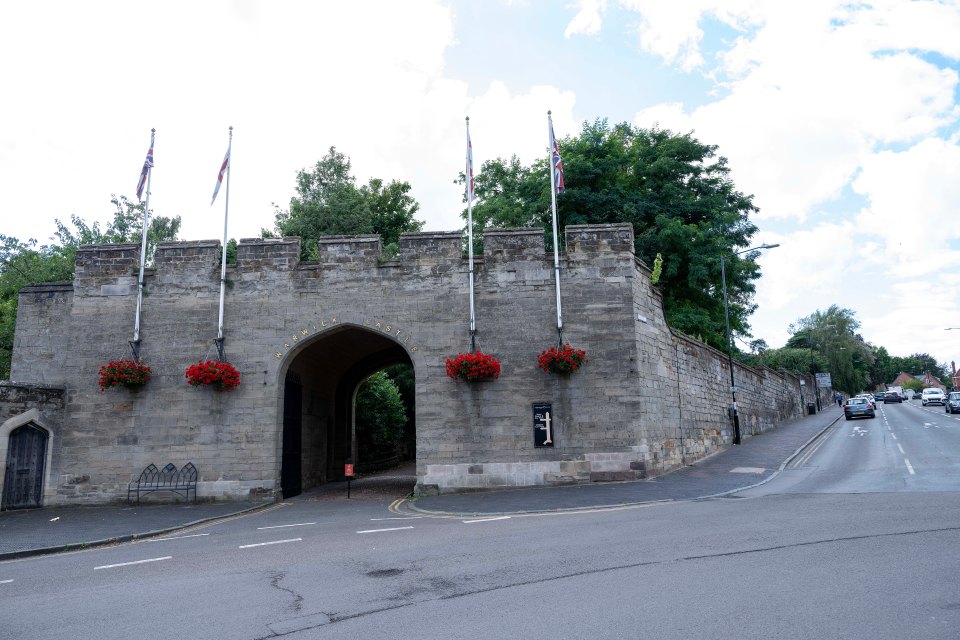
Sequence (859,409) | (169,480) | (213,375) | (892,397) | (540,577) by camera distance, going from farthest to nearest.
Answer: (892,397) → (859,409) → (169,480) → (213,375) → (540,577)

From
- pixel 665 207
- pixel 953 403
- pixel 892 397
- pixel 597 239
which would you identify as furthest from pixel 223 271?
pixel 892 397

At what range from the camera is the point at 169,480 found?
16.5m

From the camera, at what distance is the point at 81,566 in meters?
9.10

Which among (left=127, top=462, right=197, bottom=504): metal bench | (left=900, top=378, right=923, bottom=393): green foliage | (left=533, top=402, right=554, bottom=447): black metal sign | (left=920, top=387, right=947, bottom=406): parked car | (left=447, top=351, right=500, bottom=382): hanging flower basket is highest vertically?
(left=900, top=378, right=923, bottom=393): green foliage

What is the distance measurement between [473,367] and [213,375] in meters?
6.68

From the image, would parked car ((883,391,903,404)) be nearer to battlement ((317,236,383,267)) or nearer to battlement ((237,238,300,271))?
battlement ((317,236,383,267))

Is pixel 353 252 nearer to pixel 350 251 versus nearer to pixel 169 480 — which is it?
pixel 350 251

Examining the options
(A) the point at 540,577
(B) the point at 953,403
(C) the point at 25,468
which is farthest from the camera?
(B) the point at 953,403

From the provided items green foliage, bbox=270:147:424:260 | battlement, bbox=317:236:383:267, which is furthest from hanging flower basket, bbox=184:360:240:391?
green foliage, bbox=270:147:424:260

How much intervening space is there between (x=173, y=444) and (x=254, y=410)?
2.26 meters

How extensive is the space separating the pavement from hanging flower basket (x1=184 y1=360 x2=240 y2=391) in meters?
3.03

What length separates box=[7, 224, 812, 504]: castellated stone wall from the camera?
16.5m

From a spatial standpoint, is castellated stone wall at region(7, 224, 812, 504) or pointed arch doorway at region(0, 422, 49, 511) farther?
castellated stone wall at region(7, 224, 812, 504)

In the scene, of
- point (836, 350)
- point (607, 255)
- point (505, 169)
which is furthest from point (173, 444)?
point (836, 350)
